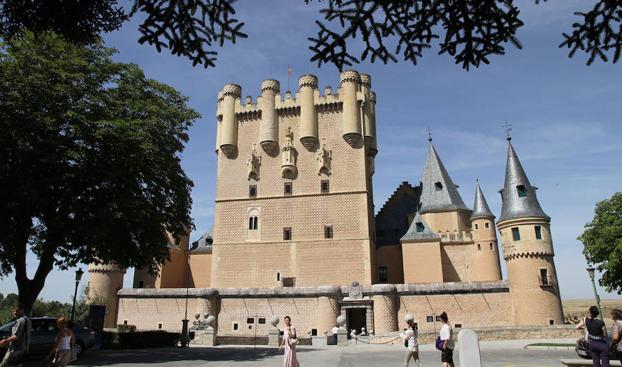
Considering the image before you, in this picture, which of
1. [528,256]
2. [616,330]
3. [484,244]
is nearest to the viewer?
[616,330]

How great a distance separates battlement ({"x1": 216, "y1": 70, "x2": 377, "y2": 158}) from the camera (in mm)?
39969

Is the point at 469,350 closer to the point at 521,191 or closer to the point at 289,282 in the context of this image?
the point at 521,191

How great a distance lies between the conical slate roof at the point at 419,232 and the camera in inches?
1459

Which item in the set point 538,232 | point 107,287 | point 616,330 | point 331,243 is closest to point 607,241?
point 538,232

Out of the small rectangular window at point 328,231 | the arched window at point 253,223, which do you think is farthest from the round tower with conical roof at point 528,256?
the arched window at point 253,223

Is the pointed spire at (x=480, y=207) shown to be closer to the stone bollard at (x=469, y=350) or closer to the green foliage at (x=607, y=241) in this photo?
the green foliage at (x=607, y=241)

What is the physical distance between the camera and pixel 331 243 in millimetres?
37406

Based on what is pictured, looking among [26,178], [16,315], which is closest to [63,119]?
[26,178]

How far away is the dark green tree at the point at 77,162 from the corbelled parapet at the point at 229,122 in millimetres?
20732

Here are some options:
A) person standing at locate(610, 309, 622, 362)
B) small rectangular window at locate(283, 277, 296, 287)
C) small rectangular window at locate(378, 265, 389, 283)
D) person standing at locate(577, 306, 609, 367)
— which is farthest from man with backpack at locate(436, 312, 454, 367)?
small rectangular window at locate(378, 265, 389, 283)

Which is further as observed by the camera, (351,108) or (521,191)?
(351,108)

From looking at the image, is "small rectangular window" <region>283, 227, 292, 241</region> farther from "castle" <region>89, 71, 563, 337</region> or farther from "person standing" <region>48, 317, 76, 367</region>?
"person standing" <region>48, 317, 76, 367</region>

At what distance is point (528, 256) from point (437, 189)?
12558 millimetres

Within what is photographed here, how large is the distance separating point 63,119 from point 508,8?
15.9 m
